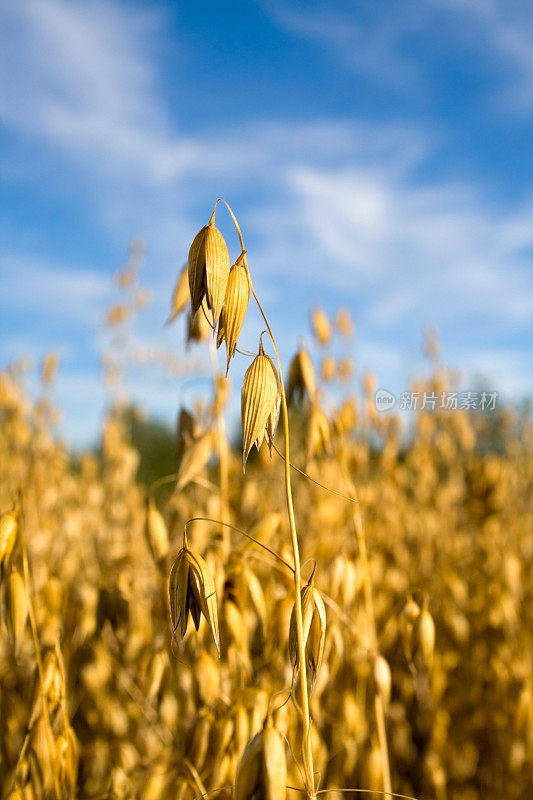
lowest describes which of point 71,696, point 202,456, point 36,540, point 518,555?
point 71,696

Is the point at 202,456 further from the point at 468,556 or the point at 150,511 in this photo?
the point at 468,556

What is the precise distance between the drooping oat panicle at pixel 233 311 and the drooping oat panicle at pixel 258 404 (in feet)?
0.10

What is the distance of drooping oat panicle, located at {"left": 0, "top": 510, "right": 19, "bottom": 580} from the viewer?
0.80m

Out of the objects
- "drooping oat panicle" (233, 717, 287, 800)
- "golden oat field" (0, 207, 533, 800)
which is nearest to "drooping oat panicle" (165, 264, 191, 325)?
"golden oat field" (0, 207, 533, 800)

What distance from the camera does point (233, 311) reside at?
551 mm

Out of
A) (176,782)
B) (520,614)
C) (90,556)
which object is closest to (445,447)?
(520,614)

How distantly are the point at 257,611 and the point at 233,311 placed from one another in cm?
55

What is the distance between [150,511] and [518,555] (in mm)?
1821

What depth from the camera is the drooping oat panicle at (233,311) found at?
0.55 metres

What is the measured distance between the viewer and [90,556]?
222 centimetres

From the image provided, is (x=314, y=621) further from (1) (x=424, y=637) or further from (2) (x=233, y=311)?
(1) (x=424, y=637)

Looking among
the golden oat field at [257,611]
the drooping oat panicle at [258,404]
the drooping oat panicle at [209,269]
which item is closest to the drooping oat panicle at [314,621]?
the golden oat field at [257,611]

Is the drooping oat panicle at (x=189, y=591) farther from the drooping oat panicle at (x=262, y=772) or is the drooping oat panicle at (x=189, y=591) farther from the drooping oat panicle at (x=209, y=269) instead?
Answer: the drooping oat panicle at (x=209, y=269)

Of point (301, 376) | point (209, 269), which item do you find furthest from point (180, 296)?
point (209, 269)
